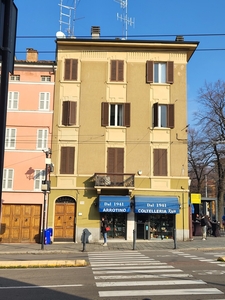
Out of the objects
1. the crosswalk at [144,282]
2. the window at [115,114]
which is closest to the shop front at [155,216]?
the window at [115,114]

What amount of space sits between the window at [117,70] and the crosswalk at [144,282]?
1557cm

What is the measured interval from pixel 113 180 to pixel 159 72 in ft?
28.6

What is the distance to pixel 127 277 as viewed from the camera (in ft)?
31.4

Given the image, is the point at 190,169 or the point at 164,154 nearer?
the point at 164,154

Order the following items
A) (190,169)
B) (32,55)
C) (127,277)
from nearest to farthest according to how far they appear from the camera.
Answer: (127,277), (32,55), (190,169)

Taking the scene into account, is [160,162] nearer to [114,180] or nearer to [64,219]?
[114,180]

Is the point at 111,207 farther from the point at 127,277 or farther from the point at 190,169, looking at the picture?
the point at 190,169

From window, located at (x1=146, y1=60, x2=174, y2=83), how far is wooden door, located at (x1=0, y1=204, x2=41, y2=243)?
12136 millimetres

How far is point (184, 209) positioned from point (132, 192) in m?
3.82

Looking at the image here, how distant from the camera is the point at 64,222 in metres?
23.1

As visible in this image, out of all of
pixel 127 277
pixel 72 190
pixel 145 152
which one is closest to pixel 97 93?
pixel 145 152

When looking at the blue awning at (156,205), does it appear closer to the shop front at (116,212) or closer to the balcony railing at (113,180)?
the shop front at (116,212)

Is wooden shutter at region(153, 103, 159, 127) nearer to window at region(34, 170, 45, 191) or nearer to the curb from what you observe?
window at region(34, 170, 45, 191)

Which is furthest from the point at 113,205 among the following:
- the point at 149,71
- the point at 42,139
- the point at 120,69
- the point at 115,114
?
the point at 149,71
